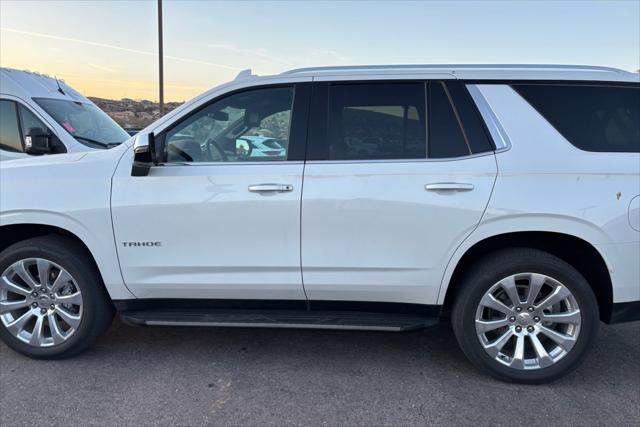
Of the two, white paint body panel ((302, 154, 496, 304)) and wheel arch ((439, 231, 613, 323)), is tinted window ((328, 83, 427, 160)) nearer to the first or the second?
white paint body panel ((302, 154, 496, 304))

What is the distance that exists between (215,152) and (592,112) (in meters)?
2.39

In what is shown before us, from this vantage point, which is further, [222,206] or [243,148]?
[243,148]

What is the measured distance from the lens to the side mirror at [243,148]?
3244 mm

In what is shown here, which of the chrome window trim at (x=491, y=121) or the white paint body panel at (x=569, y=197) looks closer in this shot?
the white paint body panel at (x=569, y=197)

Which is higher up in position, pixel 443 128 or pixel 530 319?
pixel 443 128

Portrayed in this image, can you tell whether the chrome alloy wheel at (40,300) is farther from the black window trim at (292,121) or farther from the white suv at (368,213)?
the black window trim at (292,121)

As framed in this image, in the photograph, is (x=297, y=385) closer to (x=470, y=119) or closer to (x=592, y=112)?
(x=470, y=119)

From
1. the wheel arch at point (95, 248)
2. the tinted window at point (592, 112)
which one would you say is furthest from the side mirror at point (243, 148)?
the tinted window at point (592, 112)

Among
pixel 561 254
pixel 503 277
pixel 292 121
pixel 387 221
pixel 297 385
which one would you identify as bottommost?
pixel 297 385

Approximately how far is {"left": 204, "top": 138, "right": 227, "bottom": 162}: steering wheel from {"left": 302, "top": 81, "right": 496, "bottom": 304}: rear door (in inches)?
22.6

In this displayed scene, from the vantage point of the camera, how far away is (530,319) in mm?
3105

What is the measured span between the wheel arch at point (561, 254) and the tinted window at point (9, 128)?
213 inches

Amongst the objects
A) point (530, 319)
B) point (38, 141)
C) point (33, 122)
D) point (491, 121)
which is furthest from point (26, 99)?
point (530, 319)

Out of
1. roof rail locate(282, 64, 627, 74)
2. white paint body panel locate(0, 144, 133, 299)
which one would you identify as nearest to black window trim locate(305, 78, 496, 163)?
roof rail locate(282, 64, 627, 74)
